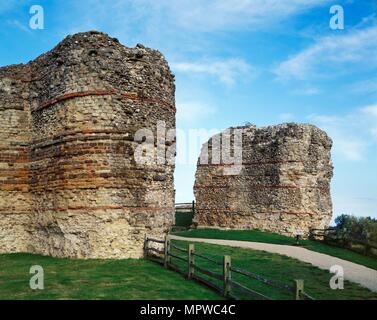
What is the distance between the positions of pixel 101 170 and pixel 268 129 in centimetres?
1559

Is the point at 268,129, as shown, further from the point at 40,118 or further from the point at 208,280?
the point at 208,280

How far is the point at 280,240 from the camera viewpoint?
2358 centimetres

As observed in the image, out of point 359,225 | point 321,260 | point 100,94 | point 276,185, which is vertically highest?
point 100,94

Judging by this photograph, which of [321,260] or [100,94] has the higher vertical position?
[100,94]

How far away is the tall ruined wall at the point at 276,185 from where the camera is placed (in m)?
26.1

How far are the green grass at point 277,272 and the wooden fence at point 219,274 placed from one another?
418 mm

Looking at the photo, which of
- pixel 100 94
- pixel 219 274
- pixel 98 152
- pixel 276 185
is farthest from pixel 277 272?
pixel 276 185

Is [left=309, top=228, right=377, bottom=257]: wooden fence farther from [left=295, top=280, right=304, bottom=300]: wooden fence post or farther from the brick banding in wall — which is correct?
[left=295, top=280, right=304, bottom=300]: wooden fence post

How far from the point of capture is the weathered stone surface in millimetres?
14867

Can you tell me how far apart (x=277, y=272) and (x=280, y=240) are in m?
9.06

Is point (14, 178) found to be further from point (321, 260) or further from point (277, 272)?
point (321, 260)

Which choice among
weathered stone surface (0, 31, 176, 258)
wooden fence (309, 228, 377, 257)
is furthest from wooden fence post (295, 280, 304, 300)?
wooden fence (309, 228, 377, 257)

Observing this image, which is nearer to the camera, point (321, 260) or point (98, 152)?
point (98, 152)
